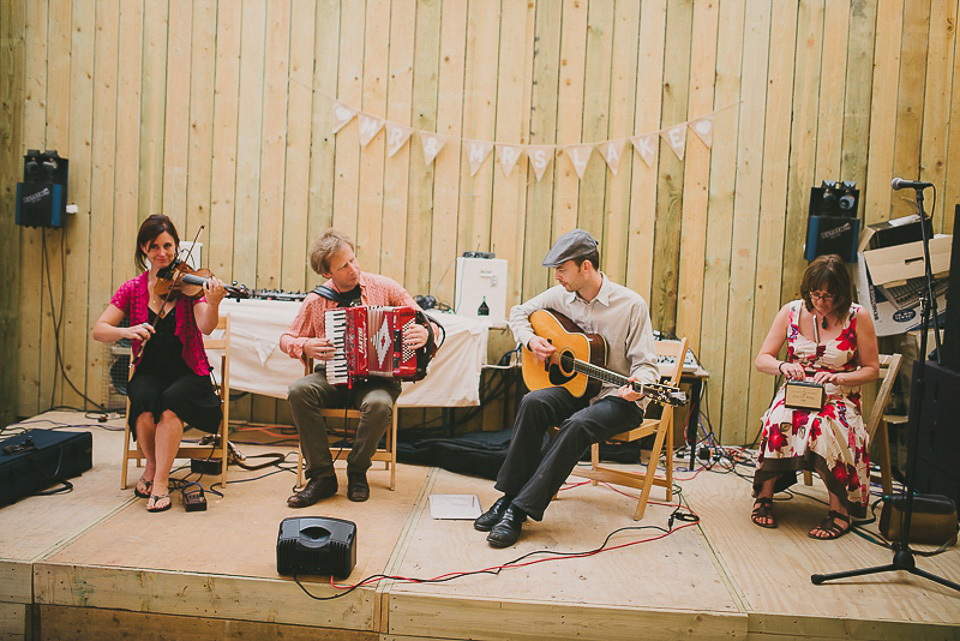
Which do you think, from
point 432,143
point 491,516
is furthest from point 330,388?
point 432,143

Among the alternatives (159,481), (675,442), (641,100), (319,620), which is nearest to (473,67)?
(641,100)

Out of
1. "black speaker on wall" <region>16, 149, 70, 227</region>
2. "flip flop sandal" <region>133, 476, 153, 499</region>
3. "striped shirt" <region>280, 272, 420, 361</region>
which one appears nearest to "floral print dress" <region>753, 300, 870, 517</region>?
"striped shirt" <region>280, 272, 420, 361</region>

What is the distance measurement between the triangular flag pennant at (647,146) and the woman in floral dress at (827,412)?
1598mm

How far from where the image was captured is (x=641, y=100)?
454cm

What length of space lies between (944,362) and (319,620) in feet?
9.44

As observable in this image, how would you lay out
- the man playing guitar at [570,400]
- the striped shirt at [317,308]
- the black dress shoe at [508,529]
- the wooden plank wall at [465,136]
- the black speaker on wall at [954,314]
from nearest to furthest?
the black dress shoe at [508,529]
the man playing guitar at [570,400]
the black speaker on wall at [954,314]
the striped shirt at [317,308]
the wooden plank wall at [465,136]

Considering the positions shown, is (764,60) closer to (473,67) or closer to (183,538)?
(473,67)


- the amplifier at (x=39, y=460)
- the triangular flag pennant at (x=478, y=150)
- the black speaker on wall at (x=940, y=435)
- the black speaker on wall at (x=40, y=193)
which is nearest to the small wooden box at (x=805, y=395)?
the black speaker on wall at (x=940, y=435)

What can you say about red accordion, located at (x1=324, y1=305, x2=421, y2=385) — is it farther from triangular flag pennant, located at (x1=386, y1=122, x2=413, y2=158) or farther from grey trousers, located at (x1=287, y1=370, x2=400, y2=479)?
triangular flag pennant, located at (x1=386, y1=122, x2=413, y2=158)

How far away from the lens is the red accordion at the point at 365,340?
323cm

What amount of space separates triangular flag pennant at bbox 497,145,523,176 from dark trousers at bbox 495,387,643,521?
1904 mm

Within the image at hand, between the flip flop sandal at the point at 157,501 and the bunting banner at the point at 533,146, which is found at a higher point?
the bunting banner at the point at 533,146

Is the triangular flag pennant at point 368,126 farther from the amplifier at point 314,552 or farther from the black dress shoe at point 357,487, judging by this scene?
the amplifier at point 314,552

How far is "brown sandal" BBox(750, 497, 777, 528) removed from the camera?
3.11m
